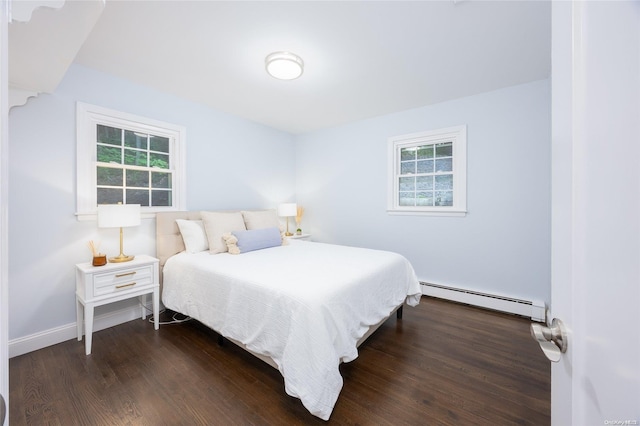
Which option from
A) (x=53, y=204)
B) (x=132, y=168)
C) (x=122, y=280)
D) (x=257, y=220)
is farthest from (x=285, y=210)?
(x=53, y=204)

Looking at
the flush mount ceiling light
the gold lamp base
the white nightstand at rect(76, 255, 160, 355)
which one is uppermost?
the flush mount ceiling light

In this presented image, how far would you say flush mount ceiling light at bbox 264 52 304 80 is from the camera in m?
2.31

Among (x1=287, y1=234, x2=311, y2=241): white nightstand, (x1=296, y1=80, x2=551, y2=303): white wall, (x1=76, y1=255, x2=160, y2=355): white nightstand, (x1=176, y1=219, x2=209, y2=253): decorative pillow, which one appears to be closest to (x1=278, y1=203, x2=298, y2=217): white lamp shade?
(x1=287, y1=234, x2=311, y2=241): white nightstand

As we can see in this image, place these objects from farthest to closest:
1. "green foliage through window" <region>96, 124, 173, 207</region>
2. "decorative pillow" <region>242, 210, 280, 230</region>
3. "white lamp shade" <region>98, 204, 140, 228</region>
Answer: "decorative pillow" <region>242, 210, 280, 230</region>
"green foliage through window" <region>96, 124, 173, 207</region>
"white lamp shade" <region>98, 204, 140, 228</region>

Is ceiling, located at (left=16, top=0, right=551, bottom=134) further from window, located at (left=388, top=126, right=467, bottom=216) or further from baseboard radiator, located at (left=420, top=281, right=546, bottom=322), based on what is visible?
baseboard radiator, located at (left=420, top=281, right=546, bottom=322)

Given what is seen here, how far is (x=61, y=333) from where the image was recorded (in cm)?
234

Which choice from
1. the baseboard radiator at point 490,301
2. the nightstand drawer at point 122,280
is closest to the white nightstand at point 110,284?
the nightstand drawer at point 122,280

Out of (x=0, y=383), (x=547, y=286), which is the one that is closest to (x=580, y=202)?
(x=0, y=383)

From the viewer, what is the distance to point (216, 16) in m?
1.88

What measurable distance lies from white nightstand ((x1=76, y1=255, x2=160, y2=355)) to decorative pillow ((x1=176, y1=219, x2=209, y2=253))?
40 cm

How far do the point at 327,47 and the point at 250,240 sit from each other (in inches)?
83.4

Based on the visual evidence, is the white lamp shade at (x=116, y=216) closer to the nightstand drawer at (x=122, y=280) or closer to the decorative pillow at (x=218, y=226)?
the nightstand drawer at (x=122, y=280)

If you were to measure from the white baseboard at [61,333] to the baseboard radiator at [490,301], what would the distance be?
3557mm

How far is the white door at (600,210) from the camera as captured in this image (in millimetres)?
340
